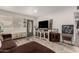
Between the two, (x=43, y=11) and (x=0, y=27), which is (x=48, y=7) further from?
(x=0, y=27)

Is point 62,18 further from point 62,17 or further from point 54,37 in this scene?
point 54,37

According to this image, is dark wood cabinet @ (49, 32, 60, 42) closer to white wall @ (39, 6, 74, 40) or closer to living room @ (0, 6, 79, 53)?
living room @ (0, 6, 79, 53)

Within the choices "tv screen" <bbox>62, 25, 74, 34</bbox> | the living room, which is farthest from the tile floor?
"tv screen" <bbox>62, 25, 74, 34</bbox>

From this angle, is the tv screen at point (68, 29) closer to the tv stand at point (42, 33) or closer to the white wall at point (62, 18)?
the white wall at point (62, 18)

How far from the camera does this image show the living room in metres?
1.33

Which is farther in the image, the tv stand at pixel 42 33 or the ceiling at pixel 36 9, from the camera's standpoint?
the tv stand at pixel 42 33

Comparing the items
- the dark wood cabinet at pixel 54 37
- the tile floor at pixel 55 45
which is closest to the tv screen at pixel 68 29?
the dark wood cabinet at pixel 54 37

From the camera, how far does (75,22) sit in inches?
53.7

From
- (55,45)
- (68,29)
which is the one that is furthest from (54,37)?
(68,29)

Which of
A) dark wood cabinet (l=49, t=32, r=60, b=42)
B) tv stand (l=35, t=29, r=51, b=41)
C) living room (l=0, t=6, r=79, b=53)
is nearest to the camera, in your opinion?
living room (l=0, t=6, r=79, b=53)

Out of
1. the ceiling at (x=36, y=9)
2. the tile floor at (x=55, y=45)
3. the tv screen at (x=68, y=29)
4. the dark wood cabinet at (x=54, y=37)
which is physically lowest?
the tile floor at (x=55, y=45)

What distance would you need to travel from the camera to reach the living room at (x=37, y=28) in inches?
52.4

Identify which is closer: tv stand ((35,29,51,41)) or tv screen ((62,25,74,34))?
tv screen ((62,25,74,34))

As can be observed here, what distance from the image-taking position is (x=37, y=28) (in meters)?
1.62
